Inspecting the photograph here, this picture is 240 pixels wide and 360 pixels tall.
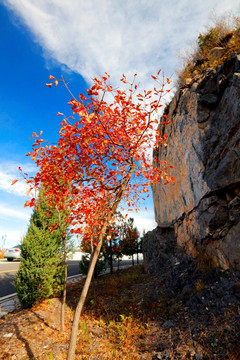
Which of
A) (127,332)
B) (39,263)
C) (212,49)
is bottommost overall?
(127,332)

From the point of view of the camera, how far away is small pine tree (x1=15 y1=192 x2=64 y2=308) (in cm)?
833

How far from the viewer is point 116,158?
16.2ft

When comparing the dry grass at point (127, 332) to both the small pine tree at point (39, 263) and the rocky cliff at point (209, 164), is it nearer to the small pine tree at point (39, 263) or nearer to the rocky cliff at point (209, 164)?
the small pine tree at point (39, 263)

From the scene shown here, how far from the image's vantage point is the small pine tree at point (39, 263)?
8328 millimetres

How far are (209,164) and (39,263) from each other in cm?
834

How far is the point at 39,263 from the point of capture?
342 inches

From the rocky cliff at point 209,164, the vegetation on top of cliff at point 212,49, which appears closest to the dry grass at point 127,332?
the rocky cliff at point 209,164

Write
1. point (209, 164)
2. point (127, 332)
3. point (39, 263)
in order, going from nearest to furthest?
point (127, 332)
point (209, 164)
point (39, 263)

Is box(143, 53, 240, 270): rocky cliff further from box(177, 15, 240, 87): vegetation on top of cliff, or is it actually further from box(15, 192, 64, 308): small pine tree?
box(15, 192, 64, 308): small pine tree

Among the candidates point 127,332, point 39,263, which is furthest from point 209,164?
point 39,263

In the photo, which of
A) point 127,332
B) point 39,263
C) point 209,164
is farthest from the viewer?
point 39,263

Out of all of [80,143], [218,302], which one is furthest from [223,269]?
[80,143]

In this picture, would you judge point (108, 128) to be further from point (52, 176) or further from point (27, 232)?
point (27, 232)

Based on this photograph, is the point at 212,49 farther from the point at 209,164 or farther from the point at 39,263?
the point at 39,263
